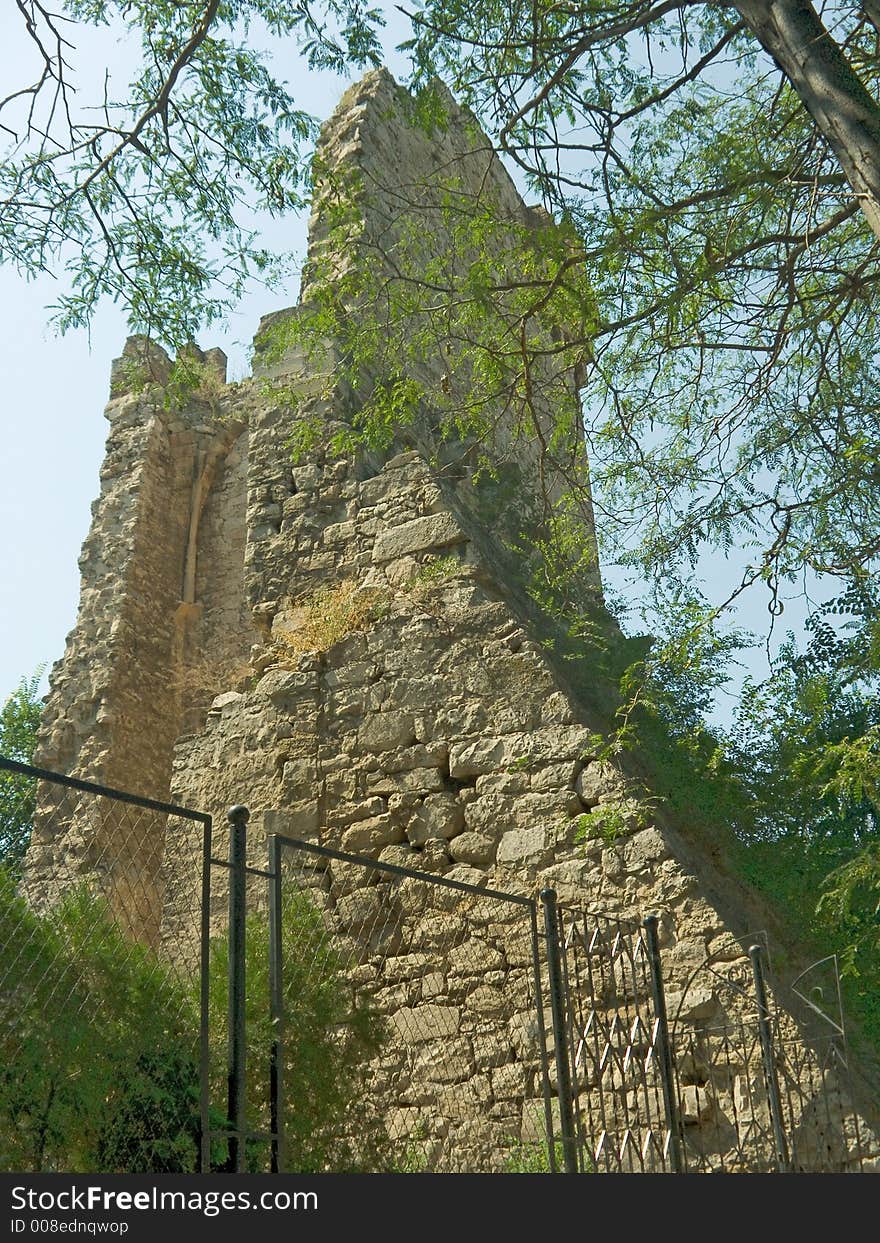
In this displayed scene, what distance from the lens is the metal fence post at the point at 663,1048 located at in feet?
17.7

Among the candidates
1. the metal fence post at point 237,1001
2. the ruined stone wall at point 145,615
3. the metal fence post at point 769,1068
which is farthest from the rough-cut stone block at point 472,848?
the ruined stone wall at point 145,615

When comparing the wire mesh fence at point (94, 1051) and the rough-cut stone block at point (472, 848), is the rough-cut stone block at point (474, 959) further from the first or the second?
the wire mesh fence at point (94, 1051)

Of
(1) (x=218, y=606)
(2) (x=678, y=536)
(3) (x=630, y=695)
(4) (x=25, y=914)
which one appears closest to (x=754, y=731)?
(3) (x=630, y=695)

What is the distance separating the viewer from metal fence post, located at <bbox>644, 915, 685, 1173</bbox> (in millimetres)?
5395

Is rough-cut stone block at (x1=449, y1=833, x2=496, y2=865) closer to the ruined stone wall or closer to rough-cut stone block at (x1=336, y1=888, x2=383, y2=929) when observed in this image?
rough-cut stone block at (x1=336, y1=888, x2=383, y2=929)

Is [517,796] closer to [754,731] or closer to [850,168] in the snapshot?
[754,731]

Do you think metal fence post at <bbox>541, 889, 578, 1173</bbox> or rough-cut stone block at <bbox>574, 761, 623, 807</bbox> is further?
rough-cut stone block at <bbox>574, 761, 623, 807</bbox>

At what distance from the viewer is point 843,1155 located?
217 inches

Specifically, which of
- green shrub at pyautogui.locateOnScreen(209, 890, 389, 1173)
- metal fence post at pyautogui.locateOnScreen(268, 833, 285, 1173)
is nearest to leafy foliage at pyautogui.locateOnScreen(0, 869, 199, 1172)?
green shrub at pyautogui.locateOnScreen(209, 890, 389, 1173)

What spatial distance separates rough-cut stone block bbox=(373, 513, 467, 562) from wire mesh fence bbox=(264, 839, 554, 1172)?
2.07 meters

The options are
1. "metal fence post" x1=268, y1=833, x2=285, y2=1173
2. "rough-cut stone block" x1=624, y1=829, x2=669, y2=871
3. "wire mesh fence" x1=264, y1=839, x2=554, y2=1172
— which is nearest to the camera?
"metal fence post" x1=268, y1=833, x2=285, y2=1173

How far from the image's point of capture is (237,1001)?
3.94m

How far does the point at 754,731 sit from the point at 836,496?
1.43 m

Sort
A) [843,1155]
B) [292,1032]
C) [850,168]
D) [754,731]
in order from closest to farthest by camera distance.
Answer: [850,168] → [843,1155] → [292,1032] → [754,731]
